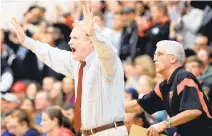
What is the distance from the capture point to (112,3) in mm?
13320

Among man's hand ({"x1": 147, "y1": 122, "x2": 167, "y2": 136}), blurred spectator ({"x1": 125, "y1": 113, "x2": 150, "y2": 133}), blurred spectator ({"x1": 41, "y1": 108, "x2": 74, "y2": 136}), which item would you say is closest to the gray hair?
man's hand ({"x1": 147, "y1": 122, "x2": 167, "y2": 136})

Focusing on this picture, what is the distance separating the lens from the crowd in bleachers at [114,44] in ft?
32.7

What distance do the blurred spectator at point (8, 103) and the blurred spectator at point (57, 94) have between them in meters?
0.60

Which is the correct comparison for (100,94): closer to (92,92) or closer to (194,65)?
(92,92)

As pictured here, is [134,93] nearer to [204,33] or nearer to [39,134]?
[39,134]

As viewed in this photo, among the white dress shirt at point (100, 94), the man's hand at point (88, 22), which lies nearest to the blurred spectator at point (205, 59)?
the white dress shirt at point (100, 94)

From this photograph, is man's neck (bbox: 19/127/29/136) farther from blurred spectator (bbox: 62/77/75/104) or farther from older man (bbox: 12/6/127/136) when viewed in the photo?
older man (bbox: 12/6/127/136)

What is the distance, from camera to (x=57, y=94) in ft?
37.2

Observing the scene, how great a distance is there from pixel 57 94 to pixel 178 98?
14.9ft

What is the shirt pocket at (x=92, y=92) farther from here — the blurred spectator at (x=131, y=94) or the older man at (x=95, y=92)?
the blurred spectator at (x=131, y=94)

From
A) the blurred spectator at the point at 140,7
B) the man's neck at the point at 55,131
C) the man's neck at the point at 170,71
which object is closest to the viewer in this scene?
the man's neck at the point at 170,71

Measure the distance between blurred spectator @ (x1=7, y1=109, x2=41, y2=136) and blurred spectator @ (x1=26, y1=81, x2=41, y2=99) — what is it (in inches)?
70.7

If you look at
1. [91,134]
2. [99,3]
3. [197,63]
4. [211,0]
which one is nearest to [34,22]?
[99,3]

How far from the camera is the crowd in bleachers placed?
9953mm
